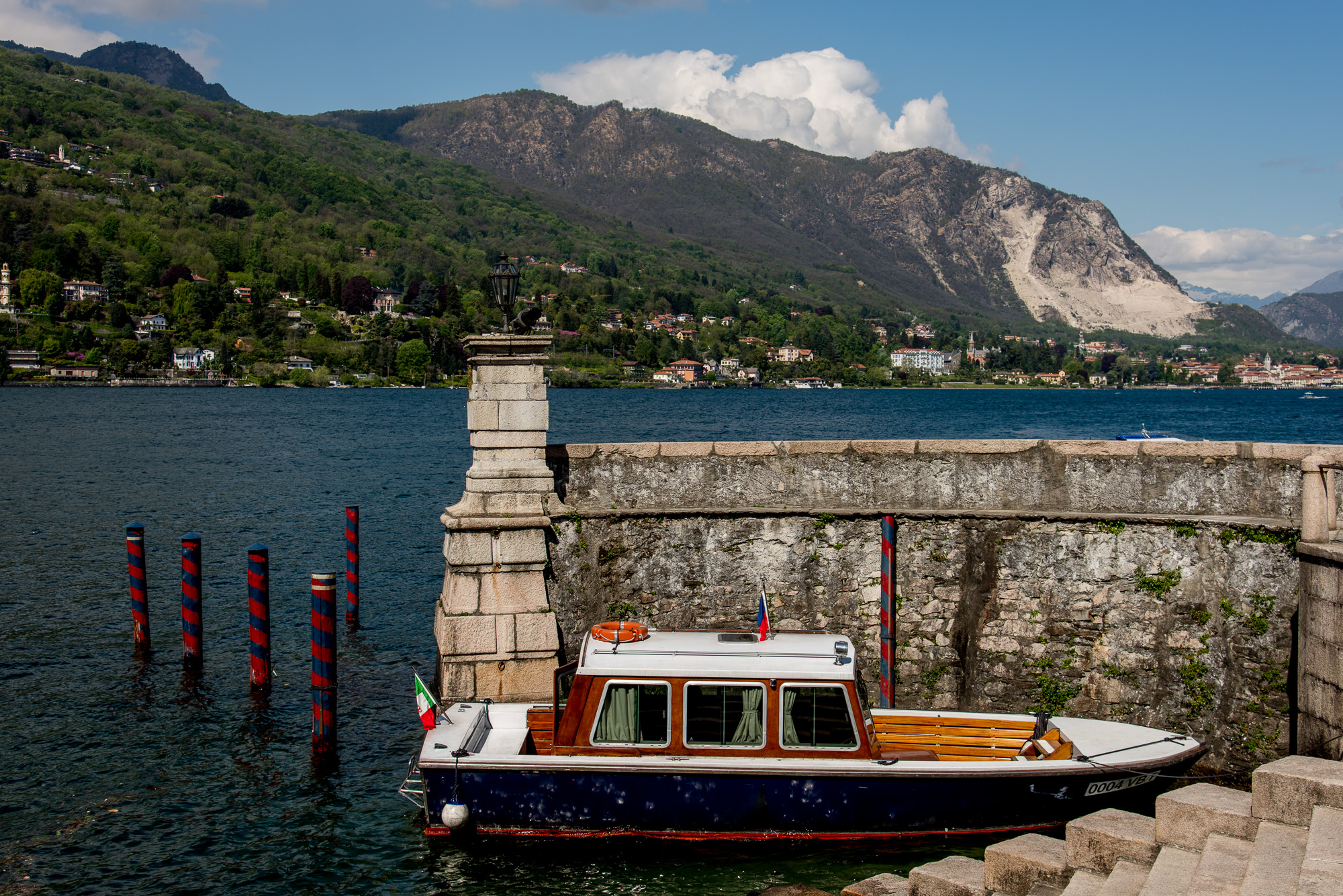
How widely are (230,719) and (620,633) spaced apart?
762 centimetres

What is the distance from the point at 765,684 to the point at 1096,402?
15008cm

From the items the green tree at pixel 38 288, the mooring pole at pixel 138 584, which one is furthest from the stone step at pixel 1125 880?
the green tree at pixel 38 288

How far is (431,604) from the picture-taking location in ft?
69.0

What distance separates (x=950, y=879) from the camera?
7309 millimetres

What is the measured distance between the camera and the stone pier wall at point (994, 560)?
10.3 m

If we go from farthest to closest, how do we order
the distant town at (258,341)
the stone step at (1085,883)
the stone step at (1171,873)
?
1. the distant town at (258,341)
2. the stone step at (1085,883)
3. the stone step at (1171,873)

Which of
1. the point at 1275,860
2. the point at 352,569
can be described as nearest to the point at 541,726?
the point at 1275,860

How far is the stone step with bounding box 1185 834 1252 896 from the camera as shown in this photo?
6.14m

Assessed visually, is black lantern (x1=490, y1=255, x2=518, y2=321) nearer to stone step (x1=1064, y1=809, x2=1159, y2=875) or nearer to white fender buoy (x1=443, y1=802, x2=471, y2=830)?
white fender buoy (x1=443, y1=802, x2=471, y2=830)

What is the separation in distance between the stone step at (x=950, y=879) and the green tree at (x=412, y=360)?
156 metres

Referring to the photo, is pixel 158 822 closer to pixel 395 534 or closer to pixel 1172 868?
pixel 1172 868

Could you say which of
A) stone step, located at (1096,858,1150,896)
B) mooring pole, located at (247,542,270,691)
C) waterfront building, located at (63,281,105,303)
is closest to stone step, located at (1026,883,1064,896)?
stone step, located at (1096,858,1150,896)

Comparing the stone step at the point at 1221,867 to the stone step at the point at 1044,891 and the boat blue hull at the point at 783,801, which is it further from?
the boat blue hull at the point at 783,801

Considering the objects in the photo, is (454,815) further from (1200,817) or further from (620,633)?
(1200,817)
